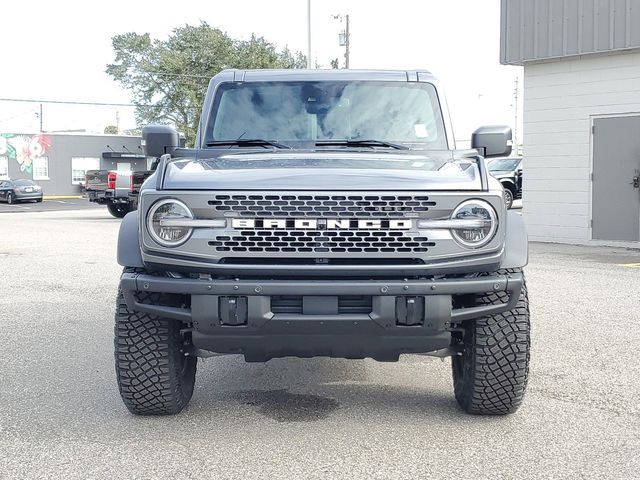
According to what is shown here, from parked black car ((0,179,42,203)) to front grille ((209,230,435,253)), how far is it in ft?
141

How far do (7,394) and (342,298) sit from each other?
8.25 feet

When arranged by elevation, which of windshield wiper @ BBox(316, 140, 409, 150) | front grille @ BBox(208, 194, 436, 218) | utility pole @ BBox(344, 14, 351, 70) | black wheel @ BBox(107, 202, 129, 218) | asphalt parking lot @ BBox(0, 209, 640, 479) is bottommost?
asphalt parking lot @ BBox(0, 209, 640, 479)

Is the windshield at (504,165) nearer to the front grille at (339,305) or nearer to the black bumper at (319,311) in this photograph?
the black bumper at (319,311)

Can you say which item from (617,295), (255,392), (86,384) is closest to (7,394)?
(86,384)

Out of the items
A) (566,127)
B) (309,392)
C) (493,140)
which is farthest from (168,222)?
(566,127)

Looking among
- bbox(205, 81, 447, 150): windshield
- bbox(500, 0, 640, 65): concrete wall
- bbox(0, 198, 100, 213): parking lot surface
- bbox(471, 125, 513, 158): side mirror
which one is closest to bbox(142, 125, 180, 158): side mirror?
bbox(205, 81, 447, 150): windshield

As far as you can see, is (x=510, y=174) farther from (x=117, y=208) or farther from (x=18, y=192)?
(x=18, y=192)

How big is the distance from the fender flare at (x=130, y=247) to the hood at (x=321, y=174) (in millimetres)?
344

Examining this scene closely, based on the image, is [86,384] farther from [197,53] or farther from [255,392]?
[197,53]

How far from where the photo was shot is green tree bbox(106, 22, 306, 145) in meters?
57.3

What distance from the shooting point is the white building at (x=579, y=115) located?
48.9 ft

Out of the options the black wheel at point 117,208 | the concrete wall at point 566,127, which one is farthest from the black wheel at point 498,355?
the black wheel at point 117,208

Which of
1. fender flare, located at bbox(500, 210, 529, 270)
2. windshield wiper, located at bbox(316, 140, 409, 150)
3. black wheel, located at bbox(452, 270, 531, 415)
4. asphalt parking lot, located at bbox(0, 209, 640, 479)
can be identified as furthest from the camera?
windshield wiper, located at bbox(316, 140, 409, 150)

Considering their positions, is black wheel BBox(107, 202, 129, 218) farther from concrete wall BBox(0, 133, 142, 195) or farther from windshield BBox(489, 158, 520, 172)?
concrete wall BBox(0, 133, 142, 195)
